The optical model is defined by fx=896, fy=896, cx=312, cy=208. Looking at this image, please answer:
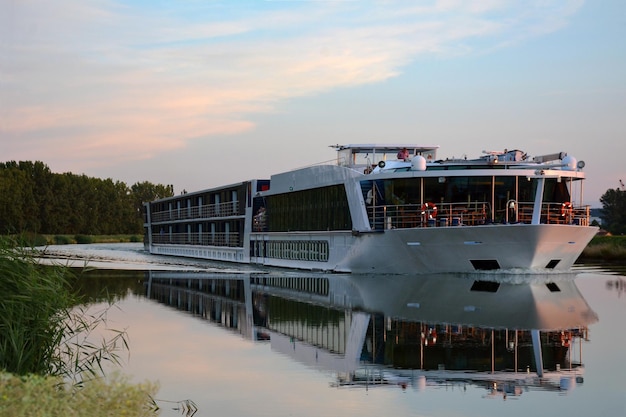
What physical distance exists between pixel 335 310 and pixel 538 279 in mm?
11963

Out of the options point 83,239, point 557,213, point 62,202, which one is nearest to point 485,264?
point 557,213

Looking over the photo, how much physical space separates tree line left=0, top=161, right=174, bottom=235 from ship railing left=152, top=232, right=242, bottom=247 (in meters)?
40.8

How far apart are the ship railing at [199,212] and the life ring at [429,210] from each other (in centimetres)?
2416

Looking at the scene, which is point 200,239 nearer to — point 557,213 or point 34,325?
point 557,213

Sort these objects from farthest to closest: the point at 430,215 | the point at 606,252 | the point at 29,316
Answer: the point at 606,252
the point at 430,215
the point at 29,316

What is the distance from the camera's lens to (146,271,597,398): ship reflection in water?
1302 cm

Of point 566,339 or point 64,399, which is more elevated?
point 64,399

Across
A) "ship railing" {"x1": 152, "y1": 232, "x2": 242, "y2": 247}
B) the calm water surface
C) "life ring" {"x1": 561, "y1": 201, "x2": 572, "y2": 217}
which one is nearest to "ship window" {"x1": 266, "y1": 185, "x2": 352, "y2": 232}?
"ship railing" {"x1": 152, "y1": 232, "x2": 242, "y2": 247}

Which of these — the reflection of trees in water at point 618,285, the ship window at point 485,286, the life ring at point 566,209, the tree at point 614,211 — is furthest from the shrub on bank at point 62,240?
the ship window at point 485,286

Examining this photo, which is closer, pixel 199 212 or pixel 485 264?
pixel 485 264

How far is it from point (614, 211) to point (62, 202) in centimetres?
8149

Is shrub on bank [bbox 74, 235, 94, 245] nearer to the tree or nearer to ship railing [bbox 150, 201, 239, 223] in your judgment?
ship railing [bbox 150, 201, 239, 223]

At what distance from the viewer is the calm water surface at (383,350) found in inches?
440

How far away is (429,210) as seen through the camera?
34188mm
